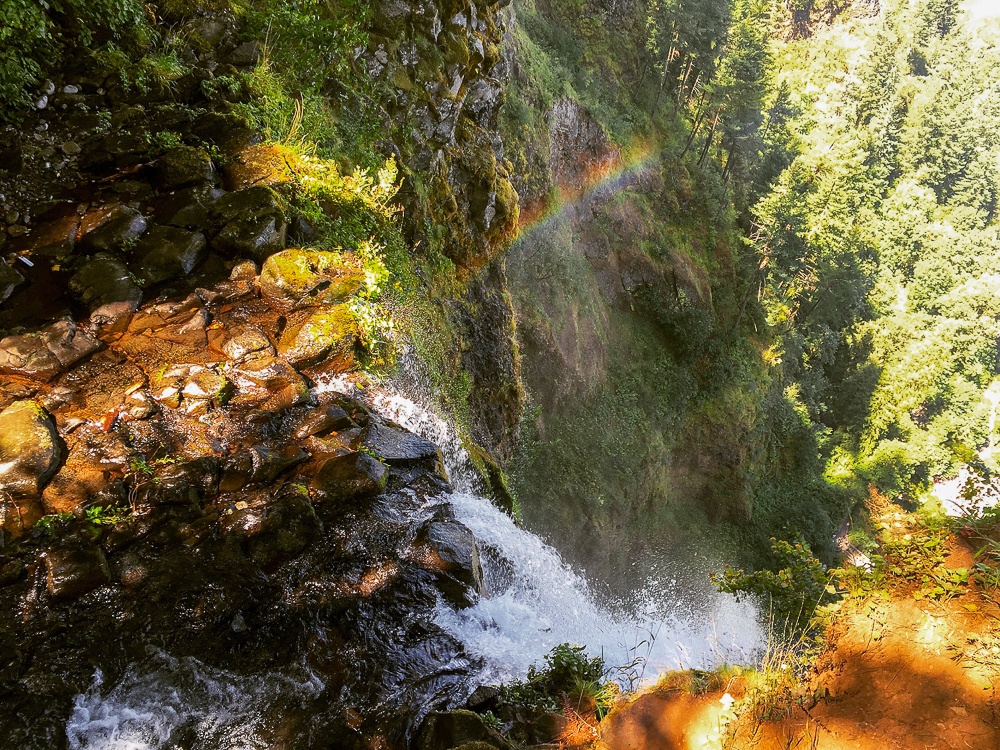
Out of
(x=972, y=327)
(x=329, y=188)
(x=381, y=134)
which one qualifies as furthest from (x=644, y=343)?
(x=972, y=327)

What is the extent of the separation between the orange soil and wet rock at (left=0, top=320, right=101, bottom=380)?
605cm

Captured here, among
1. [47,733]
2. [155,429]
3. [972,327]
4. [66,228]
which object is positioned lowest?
[972,327]

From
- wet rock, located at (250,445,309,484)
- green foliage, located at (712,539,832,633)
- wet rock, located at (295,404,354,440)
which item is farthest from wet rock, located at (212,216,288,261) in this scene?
green foliage, located at (712,539,832,633)

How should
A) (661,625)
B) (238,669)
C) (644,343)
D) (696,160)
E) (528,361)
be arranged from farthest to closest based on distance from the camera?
1. (696,160)
2. (644,343)
3. (528,361)
4. (661,625)
5. (238,669)

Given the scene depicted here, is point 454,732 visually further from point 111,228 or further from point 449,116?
point 449,116

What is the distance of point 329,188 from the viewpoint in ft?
26.3

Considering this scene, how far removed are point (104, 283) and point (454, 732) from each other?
19.0ft

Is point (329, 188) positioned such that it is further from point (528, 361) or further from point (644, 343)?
point (644, 343)

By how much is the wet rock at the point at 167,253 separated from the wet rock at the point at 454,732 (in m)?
5.53

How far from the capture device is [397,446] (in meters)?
6.21

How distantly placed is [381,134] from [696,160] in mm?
24047

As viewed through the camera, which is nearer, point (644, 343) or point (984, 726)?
point (984, 726)

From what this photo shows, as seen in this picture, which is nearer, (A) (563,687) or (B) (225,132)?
(A) (563,687)

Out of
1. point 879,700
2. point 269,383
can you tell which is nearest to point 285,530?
point 269,383
